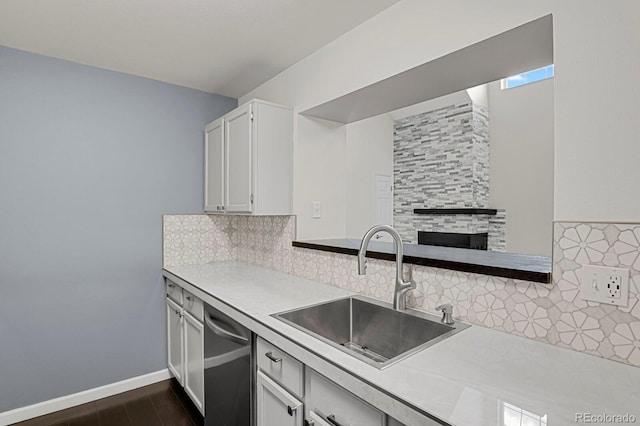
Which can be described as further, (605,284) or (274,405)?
(274,405)

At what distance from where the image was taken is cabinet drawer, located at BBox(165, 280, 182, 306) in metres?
2.48

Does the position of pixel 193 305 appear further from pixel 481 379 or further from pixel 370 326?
pixel 481 379

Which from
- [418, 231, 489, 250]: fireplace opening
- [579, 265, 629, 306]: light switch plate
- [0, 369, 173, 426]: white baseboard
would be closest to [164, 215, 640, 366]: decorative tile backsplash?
[579, 265, 629, 306]: light switch plate

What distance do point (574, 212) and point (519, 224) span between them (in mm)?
4014

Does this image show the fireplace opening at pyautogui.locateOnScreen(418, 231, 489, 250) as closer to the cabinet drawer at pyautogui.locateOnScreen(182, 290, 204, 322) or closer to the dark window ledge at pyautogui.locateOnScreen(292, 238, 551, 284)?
the dark window ledge at pyautogui.locateOnScreen(292, 238, 551, 284)

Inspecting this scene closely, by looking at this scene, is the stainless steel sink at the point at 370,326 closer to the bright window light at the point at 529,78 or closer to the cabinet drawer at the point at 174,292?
the cabinet drawer at the point at 174,292

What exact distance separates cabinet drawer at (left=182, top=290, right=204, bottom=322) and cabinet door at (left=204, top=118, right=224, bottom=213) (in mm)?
690

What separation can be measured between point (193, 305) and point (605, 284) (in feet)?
6.87

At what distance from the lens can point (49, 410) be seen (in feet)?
7.57

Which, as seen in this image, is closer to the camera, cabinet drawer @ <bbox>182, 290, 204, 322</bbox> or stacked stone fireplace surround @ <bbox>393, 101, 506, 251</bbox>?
cabinet drawer @ <bbox>182, 290, 204, 322</bbox>

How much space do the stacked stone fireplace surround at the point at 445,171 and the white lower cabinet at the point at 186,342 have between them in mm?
3808

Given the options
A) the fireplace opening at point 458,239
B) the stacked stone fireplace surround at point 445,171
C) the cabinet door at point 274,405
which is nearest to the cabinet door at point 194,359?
the cabinet door at point 274,405

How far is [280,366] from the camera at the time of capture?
138cm

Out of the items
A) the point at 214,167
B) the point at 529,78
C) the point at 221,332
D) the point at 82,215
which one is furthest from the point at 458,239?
the point at 82,215
